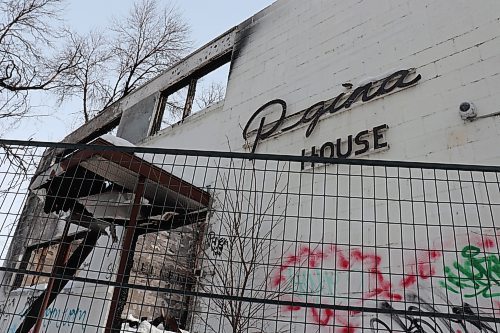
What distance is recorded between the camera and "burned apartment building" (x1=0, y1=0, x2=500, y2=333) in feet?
12.2

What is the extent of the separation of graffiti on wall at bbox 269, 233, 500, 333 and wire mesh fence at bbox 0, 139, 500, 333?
0.01 metres

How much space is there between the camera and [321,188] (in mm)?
5188

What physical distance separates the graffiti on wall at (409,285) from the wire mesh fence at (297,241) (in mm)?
13

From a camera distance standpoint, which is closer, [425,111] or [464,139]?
[464,139]

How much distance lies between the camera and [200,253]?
579 cm

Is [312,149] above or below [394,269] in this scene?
above

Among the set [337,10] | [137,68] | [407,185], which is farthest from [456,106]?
[137,68]

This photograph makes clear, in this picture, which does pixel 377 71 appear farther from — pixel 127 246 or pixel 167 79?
pixel 167 79

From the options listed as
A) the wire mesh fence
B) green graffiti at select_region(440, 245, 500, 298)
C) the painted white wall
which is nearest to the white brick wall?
the painted white wall

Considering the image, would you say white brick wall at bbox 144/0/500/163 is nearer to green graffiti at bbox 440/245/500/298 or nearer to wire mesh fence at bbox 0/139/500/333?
wire mesh fence at bbox 0/139/500/333

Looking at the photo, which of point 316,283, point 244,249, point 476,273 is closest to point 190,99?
point 244,249

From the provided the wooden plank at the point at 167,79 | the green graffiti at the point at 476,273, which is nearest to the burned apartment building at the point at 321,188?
the green graffiti at the point at 476,273

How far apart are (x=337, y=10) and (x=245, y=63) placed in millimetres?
1931

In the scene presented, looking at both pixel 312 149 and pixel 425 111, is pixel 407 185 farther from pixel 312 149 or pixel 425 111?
pixel 312 149
